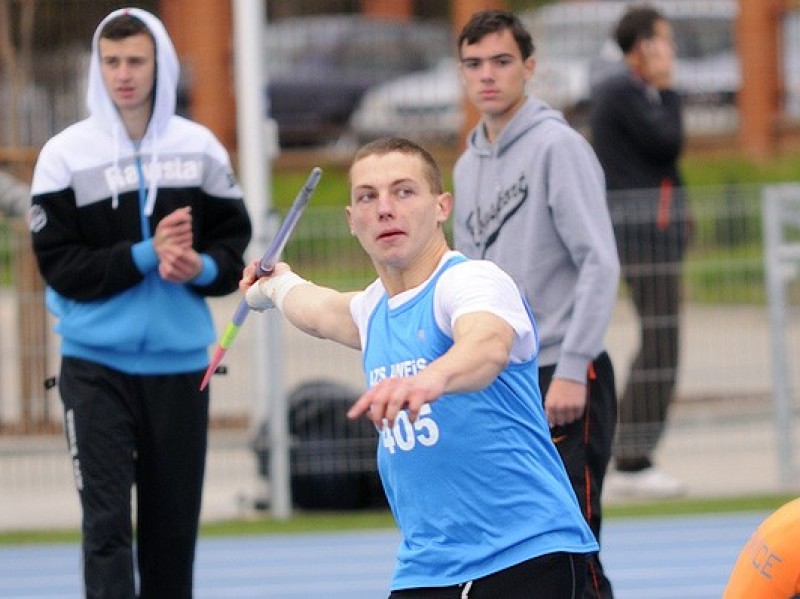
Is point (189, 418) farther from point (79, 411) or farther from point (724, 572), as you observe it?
point (724, 572)

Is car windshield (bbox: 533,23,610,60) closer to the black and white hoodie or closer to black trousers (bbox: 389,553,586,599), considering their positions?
the black and white hoodie

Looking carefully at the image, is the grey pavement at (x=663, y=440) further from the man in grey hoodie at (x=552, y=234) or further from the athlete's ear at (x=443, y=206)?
the athlete's ear at (x=443, y=206)

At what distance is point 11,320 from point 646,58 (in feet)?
12.8

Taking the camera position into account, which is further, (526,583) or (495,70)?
(495,70)

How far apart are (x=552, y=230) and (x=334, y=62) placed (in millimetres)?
17791

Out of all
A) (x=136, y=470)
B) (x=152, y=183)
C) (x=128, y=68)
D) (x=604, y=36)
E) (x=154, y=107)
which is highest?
(x=604, y=36)

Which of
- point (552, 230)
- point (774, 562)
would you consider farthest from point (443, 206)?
point (552, 230)

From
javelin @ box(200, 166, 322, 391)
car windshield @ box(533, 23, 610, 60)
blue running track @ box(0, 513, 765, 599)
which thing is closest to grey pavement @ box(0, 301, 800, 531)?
blue running track @ box(0, 513, 765, 599)

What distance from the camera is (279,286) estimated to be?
17.3 ft

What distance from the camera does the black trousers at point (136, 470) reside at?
251 inches

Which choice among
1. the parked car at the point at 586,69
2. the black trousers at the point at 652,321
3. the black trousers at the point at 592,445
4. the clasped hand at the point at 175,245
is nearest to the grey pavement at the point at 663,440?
the black trousers at the point at 652,321

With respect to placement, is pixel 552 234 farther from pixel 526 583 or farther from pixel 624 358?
pixel 624 358

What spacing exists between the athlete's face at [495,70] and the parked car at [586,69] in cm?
1599

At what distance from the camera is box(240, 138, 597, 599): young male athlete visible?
4.56m
